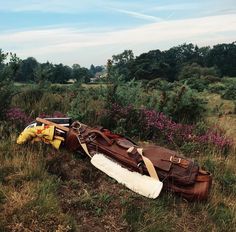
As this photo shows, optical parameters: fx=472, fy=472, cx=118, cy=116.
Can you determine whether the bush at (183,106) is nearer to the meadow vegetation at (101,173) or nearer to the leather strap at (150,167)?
the meadow vegetation at (101,173)

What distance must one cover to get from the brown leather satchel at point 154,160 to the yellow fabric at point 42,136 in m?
0.14

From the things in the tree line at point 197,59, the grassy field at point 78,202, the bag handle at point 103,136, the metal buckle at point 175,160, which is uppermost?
the bag handle at point 103,136

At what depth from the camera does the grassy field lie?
14.6ft

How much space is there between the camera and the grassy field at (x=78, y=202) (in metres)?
4.45

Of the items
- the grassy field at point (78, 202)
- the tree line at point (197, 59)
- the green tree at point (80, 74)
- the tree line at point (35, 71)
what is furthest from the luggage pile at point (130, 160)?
the tree line at point (197, 59)

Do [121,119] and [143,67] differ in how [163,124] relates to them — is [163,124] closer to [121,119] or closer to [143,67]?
[121,119]

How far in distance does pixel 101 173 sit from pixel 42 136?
87cm

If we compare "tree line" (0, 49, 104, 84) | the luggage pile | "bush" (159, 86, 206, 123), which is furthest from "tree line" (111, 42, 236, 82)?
the luggage pile

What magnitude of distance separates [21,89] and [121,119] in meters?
1.97

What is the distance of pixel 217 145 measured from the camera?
730 centimetres

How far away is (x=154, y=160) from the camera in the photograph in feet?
17.7

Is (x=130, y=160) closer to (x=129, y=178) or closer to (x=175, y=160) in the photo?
(x=129, y=178)

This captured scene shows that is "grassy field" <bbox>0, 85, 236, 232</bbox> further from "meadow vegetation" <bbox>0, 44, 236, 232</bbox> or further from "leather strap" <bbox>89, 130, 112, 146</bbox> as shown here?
"leather strap" <bbox>89, 130, 112, 146</bbox>

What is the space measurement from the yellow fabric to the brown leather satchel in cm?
14
